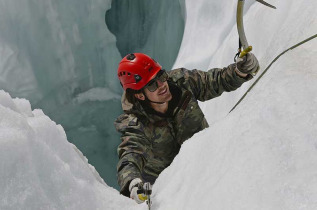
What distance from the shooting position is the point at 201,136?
3.26 ft

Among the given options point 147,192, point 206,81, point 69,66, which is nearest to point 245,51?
point 206,81

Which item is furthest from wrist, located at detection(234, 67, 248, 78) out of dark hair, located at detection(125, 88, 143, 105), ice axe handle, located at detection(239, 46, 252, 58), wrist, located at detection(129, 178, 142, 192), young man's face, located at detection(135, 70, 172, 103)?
wrist, located at detection(129, 178, 142, 192)

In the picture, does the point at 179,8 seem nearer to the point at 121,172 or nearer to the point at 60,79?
the point at 60,79

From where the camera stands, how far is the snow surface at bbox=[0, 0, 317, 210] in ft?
2.14

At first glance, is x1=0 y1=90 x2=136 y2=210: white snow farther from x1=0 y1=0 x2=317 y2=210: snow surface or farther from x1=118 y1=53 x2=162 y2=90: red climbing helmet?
x1=118 y1=53 x2=162 y2=90: red climbing helmet

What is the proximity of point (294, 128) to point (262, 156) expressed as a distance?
0.08 meters

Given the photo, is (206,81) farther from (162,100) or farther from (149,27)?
(149,27)

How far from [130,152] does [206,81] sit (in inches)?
21.0

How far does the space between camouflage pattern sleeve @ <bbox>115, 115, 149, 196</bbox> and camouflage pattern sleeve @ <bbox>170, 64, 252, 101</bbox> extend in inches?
12.4

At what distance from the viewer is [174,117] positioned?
5.84 feet

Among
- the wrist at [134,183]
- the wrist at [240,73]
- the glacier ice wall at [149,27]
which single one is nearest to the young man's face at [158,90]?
the wrist at [240,73]

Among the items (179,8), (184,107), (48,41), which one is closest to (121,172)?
(184,107)

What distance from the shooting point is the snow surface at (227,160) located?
2.14 ft

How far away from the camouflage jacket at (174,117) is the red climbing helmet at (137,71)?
0.29 feet
